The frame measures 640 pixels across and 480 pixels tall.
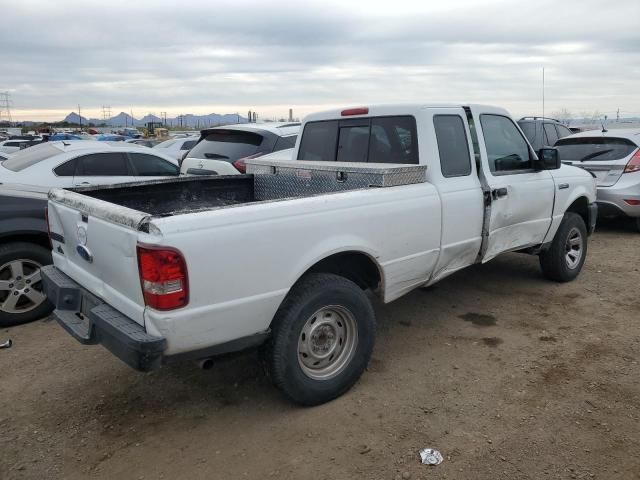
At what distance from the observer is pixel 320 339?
11.5ft

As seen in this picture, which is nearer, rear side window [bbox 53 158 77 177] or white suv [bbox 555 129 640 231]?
rear side window [bbox 53 158 77 177]

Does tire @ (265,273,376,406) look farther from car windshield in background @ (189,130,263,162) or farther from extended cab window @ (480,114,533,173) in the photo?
car windshield in background @ (189,130,263,162)

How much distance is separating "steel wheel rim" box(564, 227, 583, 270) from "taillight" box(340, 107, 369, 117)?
2835 millimetres

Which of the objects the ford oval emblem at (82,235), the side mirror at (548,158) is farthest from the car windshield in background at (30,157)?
the side mirror at (548,158)

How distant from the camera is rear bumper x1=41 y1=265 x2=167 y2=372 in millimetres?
2715

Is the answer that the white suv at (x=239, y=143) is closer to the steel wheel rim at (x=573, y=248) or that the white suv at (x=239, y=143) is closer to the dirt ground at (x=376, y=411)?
the dirt ground at (x=376, y=411)

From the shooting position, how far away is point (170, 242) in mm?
2621

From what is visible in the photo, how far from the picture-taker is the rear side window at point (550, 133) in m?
12.2

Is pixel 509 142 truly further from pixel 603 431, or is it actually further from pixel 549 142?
pixel 549 142

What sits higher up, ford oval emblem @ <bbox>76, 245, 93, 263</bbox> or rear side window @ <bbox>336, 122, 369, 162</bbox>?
rear side window @ <bbox>336, 122, 369, 162</bbox>

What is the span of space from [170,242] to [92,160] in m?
4.86

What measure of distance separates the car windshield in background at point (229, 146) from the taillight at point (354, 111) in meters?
3.10

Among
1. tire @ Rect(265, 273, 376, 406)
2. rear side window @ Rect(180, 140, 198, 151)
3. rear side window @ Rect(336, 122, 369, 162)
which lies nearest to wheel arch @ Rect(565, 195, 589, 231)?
rear side window @ Rect(336, 122, 369, 162)

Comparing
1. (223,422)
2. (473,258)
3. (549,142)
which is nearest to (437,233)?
(473,258)
